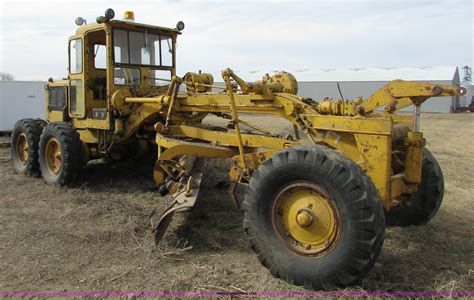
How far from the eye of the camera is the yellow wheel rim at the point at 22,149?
28.5ft

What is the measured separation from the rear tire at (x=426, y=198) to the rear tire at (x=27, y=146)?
6.16 m

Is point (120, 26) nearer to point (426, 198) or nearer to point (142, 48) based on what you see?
point (142, 48)

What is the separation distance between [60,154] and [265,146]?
398cm

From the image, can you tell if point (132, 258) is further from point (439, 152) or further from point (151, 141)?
point (439, 152)

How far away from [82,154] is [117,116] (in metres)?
0.85

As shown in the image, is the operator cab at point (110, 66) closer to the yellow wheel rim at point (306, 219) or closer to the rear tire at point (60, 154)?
the rear tire at point (60, 154)

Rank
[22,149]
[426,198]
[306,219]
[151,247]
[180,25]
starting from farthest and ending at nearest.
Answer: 1. [22,149]
2. [180,25]
3. [426,198]
4. [151,247]
5. [306,219]

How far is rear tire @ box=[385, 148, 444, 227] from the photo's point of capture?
5.24 m

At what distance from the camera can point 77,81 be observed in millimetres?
7887

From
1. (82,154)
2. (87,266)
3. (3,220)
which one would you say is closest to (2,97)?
(82,154)

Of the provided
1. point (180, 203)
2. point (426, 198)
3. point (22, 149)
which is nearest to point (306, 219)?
point (180, 203)

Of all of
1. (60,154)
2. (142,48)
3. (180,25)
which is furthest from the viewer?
(180,25)

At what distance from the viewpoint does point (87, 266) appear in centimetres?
435

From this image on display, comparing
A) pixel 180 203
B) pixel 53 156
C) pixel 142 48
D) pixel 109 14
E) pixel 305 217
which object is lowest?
pixel 180 203
